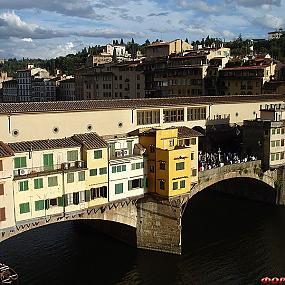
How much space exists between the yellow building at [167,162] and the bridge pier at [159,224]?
1704 mm

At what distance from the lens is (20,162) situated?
3756 cm

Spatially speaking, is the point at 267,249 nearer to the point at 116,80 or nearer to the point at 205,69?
the point at 205,69

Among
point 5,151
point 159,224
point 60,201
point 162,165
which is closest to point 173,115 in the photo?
point 162,165

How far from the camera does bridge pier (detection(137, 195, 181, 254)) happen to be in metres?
46.4

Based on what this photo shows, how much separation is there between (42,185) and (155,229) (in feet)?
47.0

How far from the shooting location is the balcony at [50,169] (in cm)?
3741

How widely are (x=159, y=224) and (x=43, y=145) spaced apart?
15.2 m

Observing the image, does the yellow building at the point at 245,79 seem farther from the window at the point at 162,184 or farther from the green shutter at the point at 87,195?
the green shutter at the point at 87,195

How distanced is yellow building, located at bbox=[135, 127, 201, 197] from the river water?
7.16 metres

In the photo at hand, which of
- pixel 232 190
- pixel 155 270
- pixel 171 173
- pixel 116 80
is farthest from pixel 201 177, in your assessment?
pixel 116 80

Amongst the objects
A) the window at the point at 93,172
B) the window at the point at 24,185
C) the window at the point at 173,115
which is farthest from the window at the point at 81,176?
the window at the point at 173,115

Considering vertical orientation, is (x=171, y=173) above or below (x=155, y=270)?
above

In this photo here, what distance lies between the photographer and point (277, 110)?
6041 cm

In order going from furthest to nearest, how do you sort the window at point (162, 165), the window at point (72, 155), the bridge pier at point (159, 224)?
the bridge pier at point (159, 224), the window at point (162, 165), the window at point (72, 155)
